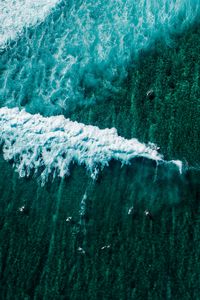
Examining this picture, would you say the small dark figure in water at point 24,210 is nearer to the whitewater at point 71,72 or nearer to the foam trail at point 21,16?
the whitewater at point 71,72

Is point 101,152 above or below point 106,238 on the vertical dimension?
above

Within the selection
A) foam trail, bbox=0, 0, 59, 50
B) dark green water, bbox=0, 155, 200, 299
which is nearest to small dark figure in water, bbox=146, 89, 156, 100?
dark green water, bbox=0, 155, 200, 299

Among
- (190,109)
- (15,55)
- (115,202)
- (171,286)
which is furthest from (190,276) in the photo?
(15,55)

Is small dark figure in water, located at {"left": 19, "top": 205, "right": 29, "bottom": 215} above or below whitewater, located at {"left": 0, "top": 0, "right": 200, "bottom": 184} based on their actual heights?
below

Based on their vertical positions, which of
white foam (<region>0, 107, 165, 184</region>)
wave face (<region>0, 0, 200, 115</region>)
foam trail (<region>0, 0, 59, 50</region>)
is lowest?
white foam (<region>0, 107, 165, 184</region>)

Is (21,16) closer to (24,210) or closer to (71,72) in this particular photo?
(71,72)

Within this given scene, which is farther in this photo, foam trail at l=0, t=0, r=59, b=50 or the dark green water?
foam trail at l=0, t=0, r=59, b=50

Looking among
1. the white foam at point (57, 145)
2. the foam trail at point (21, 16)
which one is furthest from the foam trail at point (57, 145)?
the foam trail at point (21, 16)

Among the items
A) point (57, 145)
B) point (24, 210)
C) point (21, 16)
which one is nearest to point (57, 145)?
point (57, 145)

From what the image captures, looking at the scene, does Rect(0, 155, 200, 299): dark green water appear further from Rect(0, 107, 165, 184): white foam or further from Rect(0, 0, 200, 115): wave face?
Rect(0, 0, 200, 115): wave face
